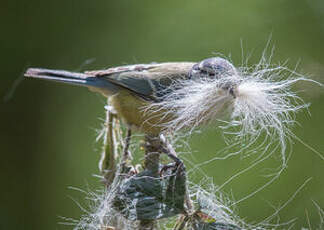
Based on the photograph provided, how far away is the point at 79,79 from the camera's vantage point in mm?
2082

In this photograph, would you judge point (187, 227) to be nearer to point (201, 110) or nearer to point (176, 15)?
point (201, 110)

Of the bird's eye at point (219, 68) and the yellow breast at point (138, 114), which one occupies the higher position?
the bird's eye at point (219, 68)

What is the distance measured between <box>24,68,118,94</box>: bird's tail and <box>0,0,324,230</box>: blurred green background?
2.20ft

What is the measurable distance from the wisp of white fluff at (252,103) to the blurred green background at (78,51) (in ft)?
5.04

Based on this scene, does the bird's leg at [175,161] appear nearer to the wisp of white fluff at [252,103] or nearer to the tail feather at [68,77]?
the wisp of white fluff at [252,103]

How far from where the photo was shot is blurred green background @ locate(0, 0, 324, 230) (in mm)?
2828

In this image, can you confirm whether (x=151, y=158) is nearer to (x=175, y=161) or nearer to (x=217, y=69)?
(x=175, y=161)

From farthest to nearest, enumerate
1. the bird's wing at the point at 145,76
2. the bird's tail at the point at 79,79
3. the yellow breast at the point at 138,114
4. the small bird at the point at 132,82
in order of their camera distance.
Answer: the bird's tail at the point at 79,79 < the bird's wing at the point at 145,76 < the small bird at the point at 132,82 < the yellow breast at the point at 138,114

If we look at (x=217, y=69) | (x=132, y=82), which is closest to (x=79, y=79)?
(x=132, y=82)

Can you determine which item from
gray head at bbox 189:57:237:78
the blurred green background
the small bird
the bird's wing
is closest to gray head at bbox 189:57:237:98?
gray head at bbox 189:57:237:78

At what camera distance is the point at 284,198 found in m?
2.32

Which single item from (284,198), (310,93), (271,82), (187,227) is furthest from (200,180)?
(284,198)

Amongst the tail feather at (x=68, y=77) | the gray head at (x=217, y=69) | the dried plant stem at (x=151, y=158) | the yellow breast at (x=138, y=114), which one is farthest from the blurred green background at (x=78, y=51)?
the dried plant stem at (x=151, y=158)

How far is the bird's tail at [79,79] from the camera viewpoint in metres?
2.01
